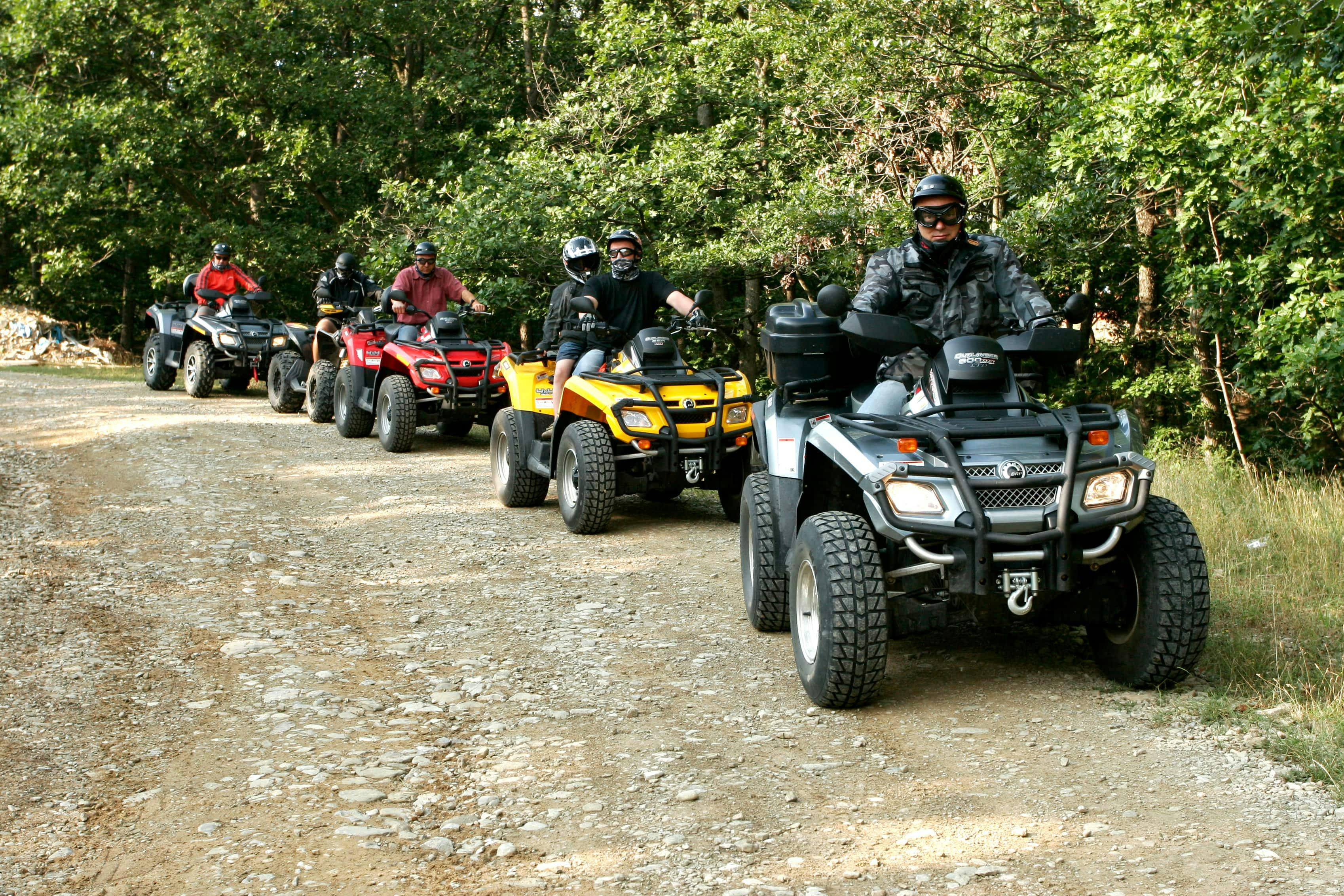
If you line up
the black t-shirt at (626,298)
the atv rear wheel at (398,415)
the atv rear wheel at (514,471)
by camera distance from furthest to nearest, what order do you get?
the atv rear wheel at (398,415) < the atv rear wheel at (514,471) < the black t-shirt at (626,298)

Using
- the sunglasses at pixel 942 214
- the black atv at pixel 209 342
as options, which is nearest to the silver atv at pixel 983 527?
the sunglasses at pixel 942 214

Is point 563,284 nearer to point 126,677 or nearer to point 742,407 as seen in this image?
point 742,407

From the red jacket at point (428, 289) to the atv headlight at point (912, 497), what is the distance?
9415mm

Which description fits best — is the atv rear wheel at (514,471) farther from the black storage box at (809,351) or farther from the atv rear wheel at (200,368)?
the atv rear wheel at (200,368)

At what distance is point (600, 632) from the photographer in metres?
6.55

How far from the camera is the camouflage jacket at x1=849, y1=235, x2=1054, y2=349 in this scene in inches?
235

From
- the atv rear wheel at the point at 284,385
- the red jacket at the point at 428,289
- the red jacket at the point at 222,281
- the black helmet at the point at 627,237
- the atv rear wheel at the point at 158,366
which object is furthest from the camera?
the atv rear wheel at the point at 158,366

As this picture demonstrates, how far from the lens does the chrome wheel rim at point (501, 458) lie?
10211 mm

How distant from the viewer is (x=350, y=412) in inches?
548

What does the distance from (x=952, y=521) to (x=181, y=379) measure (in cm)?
1963

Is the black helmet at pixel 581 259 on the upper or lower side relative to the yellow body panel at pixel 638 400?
upper

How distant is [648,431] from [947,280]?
10.4 ft

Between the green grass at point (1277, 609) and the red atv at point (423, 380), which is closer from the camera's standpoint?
the green grass at point (1277, 609)

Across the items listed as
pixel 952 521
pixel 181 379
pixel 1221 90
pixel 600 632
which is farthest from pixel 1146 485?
pixel 181 379
